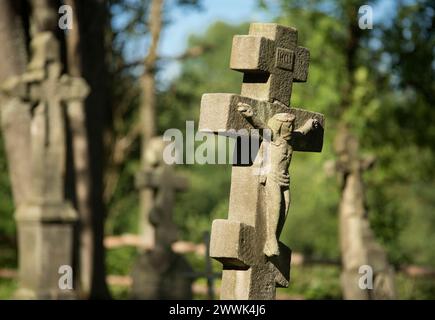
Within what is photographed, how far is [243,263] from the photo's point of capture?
810cm

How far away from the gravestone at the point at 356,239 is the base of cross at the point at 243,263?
204 inches

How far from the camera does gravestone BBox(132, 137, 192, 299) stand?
14.8m

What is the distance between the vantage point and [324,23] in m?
21.6

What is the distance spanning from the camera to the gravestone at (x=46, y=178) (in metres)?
12.6

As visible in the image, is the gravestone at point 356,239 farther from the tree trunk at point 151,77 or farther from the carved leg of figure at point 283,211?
the tree trunk at point 151,77

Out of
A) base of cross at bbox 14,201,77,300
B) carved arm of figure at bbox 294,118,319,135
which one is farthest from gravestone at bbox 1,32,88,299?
carved arm of figure at bbox 294,118,319,135

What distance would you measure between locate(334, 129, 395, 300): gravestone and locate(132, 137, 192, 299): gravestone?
2308mm

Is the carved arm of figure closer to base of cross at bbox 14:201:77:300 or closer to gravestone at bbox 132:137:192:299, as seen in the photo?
base of cross at bbox 14:201:77:300

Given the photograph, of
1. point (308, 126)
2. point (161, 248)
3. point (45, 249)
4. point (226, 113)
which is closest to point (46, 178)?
point (45, 249)

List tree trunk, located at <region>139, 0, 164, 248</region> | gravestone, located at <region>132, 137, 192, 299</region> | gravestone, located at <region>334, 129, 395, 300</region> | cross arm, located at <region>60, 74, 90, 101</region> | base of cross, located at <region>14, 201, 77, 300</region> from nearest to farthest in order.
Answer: base of cross, located at <region>14, 201, 77, 300</region> → cross arm, located at <region>60, 74, 90, 101</region> → gravestone, located at <region>334, 129, 395, 300</region> → gravestone, located at <region>132, 137, 192, 299</region> → tree trunk, located at <region>139, 0, 164, 248</region>

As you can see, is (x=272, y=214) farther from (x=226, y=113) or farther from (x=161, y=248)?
(x=161, y=248)

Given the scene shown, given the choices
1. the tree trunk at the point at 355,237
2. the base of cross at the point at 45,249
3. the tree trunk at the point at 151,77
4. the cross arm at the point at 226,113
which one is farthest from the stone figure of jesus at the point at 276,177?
the tree trunk at the point at 151,77
